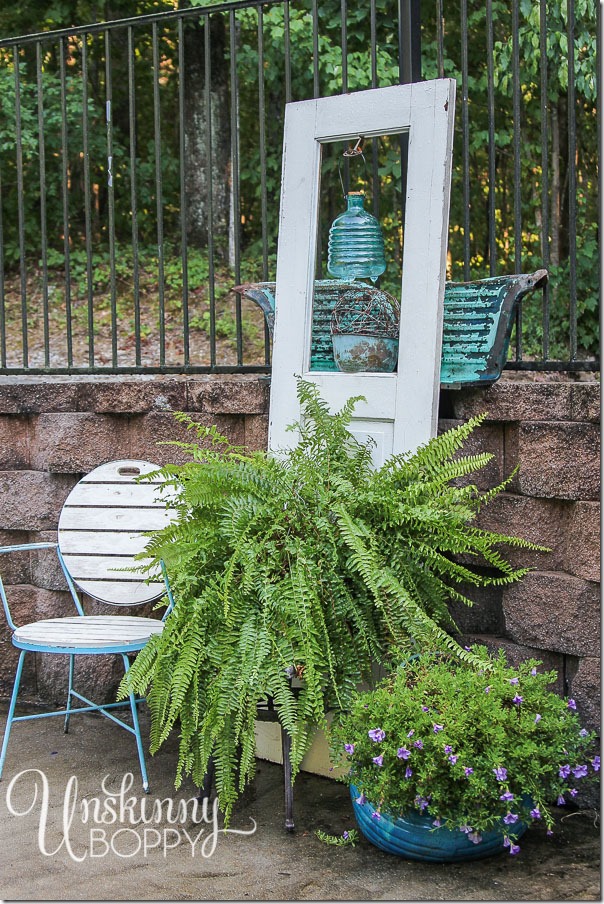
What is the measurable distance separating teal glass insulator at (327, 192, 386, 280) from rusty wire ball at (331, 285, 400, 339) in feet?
0.25

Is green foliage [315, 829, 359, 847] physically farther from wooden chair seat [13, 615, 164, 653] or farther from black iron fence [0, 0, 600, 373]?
black iron fence [0, 0, 600, 373]

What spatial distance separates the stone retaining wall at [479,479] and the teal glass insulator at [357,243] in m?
0.56

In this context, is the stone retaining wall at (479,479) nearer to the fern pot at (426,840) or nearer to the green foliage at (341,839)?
the fern pot at (426,840)

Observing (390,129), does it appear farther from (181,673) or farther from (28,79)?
(28,79)

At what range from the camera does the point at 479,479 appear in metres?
3.38

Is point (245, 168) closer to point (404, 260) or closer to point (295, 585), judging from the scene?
point (404, 260)

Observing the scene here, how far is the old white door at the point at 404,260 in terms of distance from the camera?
10.5 feet

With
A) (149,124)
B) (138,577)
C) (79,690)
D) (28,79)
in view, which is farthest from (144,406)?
(149,124)

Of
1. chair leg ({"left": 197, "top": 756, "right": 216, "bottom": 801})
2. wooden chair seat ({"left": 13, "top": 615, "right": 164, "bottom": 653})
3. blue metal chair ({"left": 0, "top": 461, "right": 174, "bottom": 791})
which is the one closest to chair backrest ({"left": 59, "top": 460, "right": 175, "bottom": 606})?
blue metal chair ({"left": 0, "top": 461, "right": 174, "bottom": 791})

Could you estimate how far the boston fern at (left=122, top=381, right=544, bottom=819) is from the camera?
2.83m

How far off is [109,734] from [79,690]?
1.23ft

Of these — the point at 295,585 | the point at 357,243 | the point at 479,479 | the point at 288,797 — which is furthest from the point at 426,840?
the point at 357,243

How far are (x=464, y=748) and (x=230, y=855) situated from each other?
2.68 ft

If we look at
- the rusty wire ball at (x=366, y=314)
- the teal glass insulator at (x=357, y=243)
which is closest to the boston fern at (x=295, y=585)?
the rusty wire ball at (x=366, y=314)
